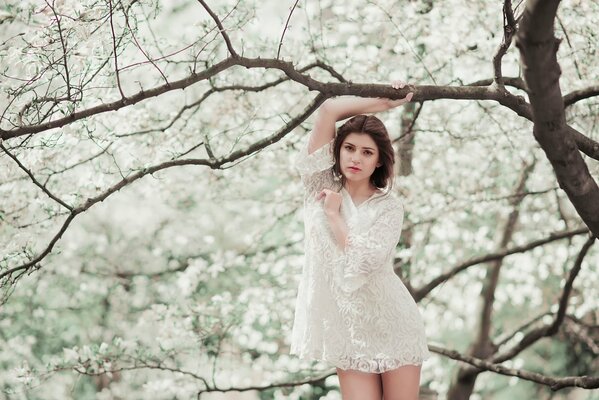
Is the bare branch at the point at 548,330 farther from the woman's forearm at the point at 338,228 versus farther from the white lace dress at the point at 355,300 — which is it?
the woman's forearm at the point at 338,228

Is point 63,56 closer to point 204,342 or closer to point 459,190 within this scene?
point 204,342

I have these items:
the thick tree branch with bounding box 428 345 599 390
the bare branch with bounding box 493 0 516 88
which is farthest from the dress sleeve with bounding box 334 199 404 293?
the thick tree branch with bounding box 428 345 599 390

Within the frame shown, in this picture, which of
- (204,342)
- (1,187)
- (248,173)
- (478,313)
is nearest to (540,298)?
(478,313)

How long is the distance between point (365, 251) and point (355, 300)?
0.23 meters

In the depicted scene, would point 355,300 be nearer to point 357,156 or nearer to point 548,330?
point 357,156

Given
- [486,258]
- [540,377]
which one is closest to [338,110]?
[540,377]

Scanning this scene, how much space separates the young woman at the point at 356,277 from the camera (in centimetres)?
309

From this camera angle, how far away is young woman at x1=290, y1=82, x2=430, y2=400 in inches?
122

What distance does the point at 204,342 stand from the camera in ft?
18.2

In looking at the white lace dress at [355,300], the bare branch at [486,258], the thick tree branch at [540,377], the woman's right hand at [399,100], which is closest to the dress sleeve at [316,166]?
the white lace dress at [355,300]

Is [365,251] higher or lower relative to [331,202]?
lower

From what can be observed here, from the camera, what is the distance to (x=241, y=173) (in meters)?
6.44

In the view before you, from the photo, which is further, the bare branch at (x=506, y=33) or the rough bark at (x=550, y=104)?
the bare branch at (x=506, y=33)

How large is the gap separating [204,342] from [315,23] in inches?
95.0
